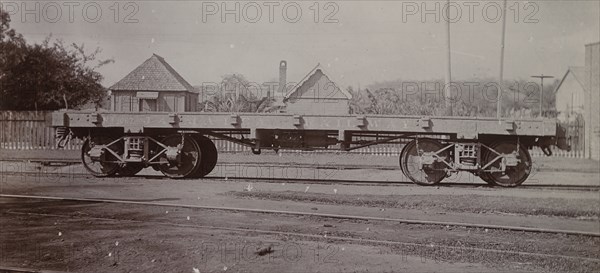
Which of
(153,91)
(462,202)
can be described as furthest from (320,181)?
(153,91)

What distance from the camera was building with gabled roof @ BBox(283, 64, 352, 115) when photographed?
5.88 meters

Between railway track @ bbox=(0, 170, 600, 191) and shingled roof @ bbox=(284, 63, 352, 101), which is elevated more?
shingled roof @ bbox=(284, 63, 352, 101)

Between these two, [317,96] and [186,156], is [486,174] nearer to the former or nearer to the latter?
[317,96]

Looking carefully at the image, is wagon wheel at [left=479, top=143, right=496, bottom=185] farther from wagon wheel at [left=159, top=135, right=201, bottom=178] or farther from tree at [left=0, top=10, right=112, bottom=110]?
tree at [left=0, top=10, right=112, bottom=110]

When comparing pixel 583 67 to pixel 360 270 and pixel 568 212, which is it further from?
pixel 360 270

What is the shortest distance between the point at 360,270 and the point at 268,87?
8.57 feet

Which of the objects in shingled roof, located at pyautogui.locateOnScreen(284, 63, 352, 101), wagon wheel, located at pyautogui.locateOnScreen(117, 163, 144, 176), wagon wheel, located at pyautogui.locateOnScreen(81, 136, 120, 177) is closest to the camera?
shingled roof, located at pyautogui.locateOnScreen(284, 63, 352, 101)

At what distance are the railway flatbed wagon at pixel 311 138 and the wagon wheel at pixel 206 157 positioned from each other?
0.02m

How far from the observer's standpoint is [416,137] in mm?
7672

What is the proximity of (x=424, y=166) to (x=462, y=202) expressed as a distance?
3.53 ft

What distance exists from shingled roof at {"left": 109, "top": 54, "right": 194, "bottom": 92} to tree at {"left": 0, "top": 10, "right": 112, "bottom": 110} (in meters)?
0.33

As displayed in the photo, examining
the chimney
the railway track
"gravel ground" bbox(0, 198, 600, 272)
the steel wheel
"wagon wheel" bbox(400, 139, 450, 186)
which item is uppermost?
the chimney

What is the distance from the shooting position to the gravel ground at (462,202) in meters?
6.41

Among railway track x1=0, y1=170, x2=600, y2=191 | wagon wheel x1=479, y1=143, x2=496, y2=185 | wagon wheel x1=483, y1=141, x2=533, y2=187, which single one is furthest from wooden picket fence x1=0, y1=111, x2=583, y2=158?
wagon wheel x1=479, y1=143, x2=496, y2=185
